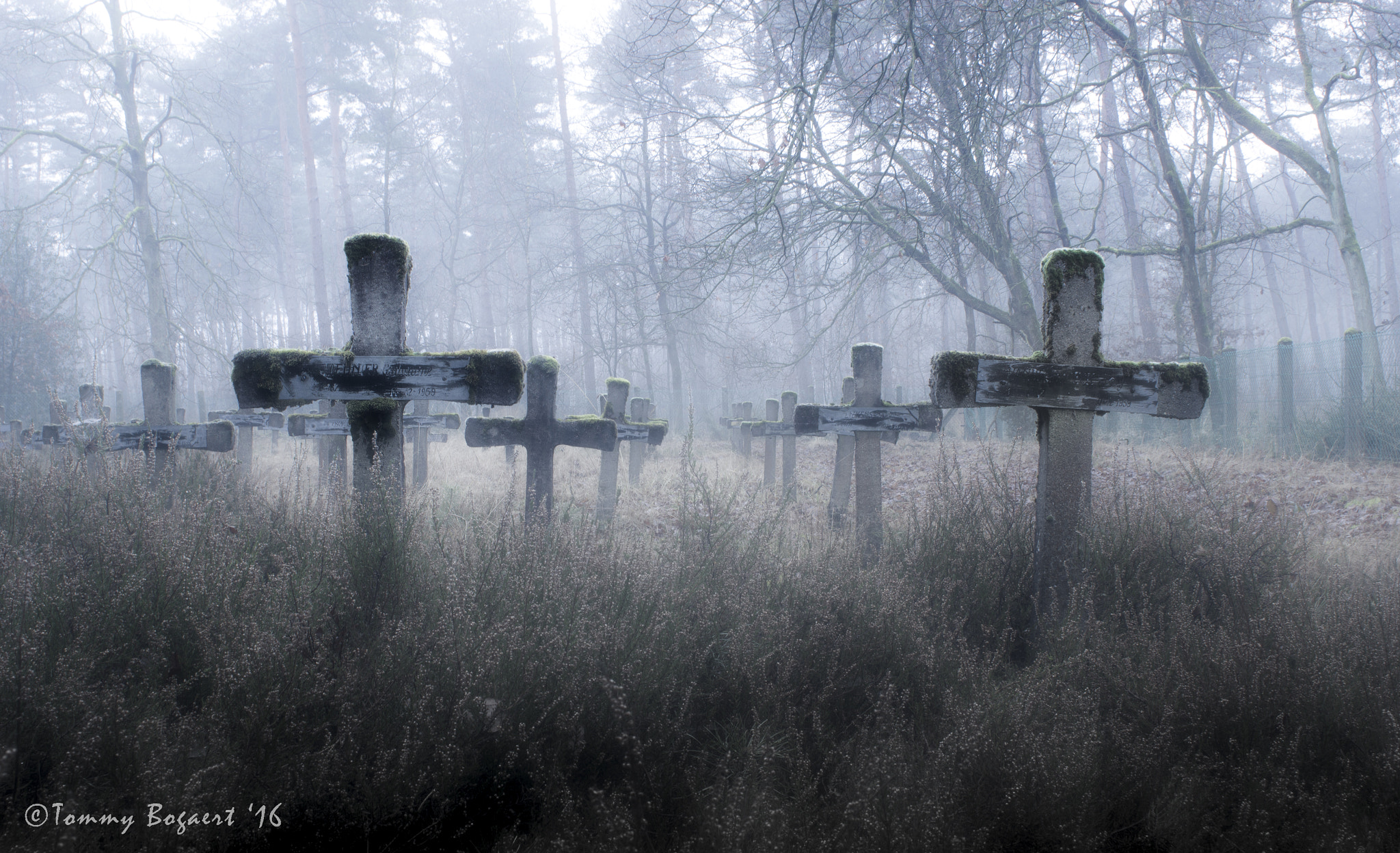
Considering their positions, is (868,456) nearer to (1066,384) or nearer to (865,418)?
(865,418)

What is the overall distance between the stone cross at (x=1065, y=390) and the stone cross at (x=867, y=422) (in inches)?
61.1

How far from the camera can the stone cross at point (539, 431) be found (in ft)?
16.3

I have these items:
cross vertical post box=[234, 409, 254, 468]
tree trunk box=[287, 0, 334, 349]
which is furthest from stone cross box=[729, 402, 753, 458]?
tree trunk box=[287, 0, 334, 349]

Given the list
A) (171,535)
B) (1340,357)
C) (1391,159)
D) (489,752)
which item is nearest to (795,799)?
(489,752)

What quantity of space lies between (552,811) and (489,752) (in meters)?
0.28

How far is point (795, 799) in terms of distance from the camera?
7.09 ft

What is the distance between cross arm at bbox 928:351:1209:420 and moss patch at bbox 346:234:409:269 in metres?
2.73

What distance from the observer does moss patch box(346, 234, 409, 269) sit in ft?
11.1

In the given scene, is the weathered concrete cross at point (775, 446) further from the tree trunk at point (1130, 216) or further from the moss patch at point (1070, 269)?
the tree trunk at point (1130, 216)

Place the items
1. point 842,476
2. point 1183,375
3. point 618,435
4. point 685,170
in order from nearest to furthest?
point 1183,375 → point 842,476 → point 618,435 → point 685,170

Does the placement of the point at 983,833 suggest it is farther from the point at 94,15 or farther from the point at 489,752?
the point at 94,15

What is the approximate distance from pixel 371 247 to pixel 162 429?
324 centimetres

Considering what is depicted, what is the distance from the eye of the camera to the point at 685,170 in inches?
611

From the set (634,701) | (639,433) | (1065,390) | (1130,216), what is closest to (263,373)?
(634,701)
